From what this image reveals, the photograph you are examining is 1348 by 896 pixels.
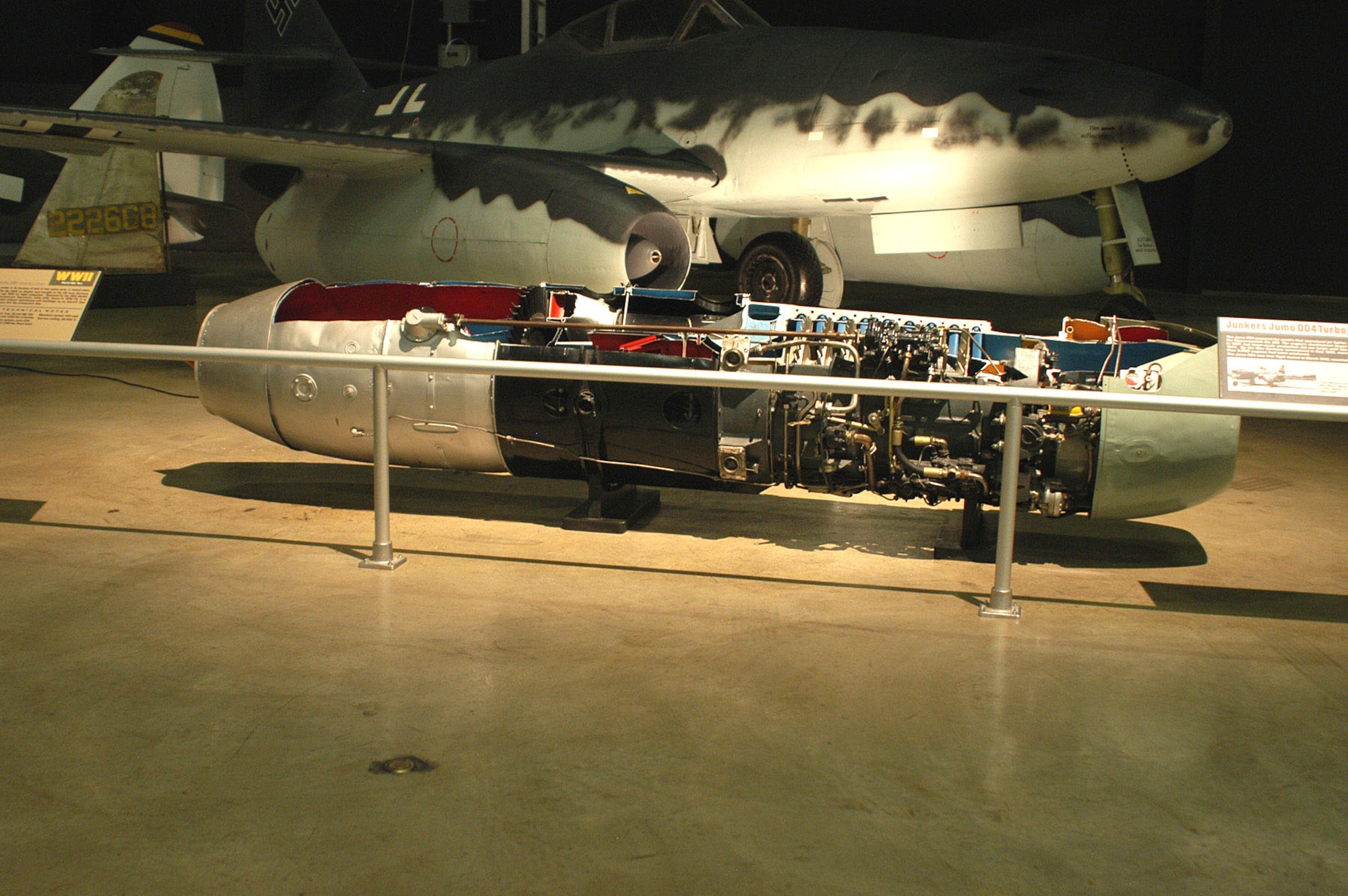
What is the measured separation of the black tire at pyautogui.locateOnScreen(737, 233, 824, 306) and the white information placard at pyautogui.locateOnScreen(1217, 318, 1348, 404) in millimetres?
6093

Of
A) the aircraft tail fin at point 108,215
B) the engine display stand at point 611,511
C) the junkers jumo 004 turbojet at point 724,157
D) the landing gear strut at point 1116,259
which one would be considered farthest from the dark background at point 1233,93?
the engine display stand at point 611,511

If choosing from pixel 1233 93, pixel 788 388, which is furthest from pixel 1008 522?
pixel 1233 93

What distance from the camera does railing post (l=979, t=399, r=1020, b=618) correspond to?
374 centimetres

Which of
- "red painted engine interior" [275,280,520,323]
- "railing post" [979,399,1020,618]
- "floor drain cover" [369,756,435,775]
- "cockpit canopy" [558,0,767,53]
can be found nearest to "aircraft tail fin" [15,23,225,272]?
"cockpit canopy" [558,0,767,53]

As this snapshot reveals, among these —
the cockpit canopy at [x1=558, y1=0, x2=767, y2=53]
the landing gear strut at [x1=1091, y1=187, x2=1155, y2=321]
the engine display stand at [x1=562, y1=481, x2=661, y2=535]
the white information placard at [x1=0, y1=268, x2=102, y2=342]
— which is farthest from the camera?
the cockpit canopy at [x1=558, y1=0, x2=767, y2=53]

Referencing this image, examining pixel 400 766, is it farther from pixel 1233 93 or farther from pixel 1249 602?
pixel 1233 93

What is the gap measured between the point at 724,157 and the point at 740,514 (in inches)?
175

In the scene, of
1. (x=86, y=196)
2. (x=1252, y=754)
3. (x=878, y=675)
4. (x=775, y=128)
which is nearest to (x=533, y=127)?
(x=775, y=128)

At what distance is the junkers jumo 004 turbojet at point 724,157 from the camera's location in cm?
767

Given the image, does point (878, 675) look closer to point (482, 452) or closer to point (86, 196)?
point (482, 452)

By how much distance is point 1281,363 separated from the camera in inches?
139

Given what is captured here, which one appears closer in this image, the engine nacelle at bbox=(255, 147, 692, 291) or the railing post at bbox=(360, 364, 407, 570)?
the railing post at bbox=(360, 364, 407, 570)

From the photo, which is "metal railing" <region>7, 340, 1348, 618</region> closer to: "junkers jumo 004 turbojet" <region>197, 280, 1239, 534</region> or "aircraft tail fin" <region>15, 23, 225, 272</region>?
"junkers jumo 004 turbojet" <region>197, 280, 1239, 534</region>

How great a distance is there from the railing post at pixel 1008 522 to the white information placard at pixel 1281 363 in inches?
25.2
